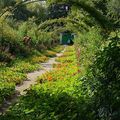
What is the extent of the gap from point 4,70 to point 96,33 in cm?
446

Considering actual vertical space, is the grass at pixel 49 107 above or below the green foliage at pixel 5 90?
above

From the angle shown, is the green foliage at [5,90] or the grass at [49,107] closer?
the grass at [49,107]

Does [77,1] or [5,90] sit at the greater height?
[77,1]

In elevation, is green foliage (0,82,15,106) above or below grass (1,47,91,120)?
below

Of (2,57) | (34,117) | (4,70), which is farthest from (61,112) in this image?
(2,57)

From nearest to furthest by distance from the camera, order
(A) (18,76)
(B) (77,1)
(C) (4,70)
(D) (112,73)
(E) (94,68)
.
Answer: (D) (112,73) < (E) (94,68) < (B) (77,1) < (A) (18,76) < (C) (4,70)

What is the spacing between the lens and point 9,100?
38.4 ft

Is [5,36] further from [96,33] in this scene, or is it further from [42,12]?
[42,12]

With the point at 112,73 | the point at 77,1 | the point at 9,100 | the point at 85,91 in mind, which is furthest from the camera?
the point at 77,1

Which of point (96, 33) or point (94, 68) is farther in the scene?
point (96, 33)

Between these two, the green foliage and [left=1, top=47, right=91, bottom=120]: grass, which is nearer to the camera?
[left=1, top=47, right=91, bottom=120]: grass

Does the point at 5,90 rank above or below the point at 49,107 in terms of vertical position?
below

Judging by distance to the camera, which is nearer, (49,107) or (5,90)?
(49,107)

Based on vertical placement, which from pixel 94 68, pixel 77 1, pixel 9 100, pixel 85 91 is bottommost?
pixel 9 100
